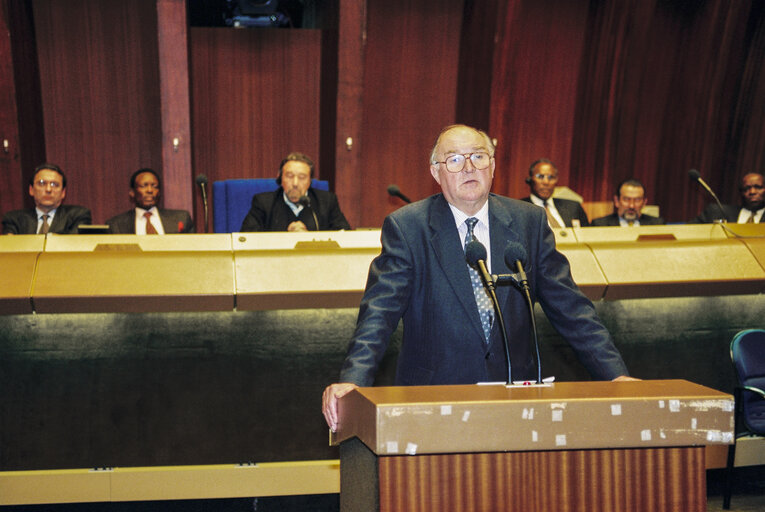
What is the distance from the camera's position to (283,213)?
4199 millimetres

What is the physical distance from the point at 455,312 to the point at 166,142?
3977mm

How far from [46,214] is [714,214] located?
385 centimetres

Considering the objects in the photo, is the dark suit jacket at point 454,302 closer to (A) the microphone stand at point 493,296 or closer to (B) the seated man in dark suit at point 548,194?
(A) the microphone stand at point 493,296

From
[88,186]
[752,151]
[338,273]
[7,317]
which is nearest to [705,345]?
[338,273]

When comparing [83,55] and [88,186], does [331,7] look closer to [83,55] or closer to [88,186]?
[83,55]

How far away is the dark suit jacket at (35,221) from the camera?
3.99 m

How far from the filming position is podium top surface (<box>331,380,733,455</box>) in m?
1.16

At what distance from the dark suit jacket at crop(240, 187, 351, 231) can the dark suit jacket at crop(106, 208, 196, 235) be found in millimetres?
375

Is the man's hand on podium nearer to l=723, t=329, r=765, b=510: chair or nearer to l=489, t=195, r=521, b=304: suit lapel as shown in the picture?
l=489, t=195, r=521, b=304: suit lapel

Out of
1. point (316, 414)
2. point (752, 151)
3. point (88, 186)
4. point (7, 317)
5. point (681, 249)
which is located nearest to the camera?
point (7, 317)

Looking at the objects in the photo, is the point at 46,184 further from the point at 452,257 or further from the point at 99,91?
the point at 452,257

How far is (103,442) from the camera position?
2.87 metres

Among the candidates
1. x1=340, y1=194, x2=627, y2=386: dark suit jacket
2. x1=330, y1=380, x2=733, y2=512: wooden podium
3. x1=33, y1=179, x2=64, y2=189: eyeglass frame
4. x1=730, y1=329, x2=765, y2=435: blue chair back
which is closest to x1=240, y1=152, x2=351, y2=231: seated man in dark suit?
x1=33, y1=179, x2=64, y2=189: eyeglass frame

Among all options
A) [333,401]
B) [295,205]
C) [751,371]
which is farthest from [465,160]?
[295,205]
